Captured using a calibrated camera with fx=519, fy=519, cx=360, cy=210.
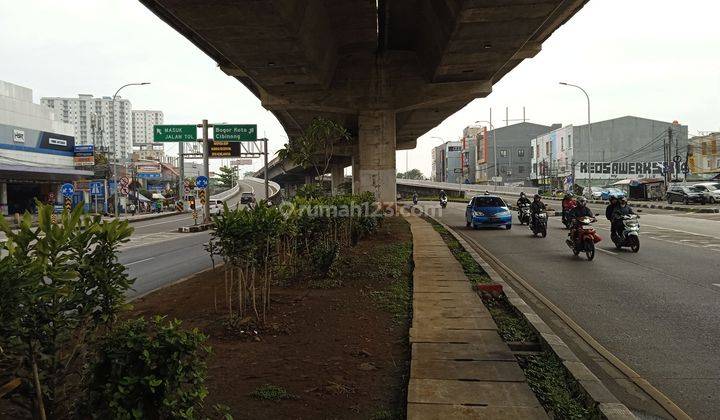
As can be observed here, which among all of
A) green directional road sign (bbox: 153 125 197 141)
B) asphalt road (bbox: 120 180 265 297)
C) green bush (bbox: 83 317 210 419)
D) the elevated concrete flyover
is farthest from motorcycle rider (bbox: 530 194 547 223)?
green directional road sign (bbox: 153 125 197 141)

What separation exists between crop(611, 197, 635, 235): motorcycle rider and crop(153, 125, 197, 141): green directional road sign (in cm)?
2613

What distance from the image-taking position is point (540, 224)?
57.7ft

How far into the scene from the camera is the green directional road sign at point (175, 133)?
3259cm

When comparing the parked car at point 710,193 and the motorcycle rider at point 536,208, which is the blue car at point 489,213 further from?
the parked car at point 710,193

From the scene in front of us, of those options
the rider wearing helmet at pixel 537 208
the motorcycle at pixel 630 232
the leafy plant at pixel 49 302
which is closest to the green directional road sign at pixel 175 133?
the rider wearing helmet at pixel 537 208

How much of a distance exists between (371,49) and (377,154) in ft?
19.1

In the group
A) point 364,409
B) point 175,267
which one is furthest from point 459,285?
point 175,267

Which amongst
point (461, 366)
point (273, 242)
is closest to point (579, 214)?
point (273, 242)

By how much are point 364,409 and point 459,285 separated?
5226 mm

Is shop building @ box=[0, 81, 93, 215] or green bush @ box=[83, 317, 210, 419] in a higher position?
shop building @ box=[0, 81, 93, 215]

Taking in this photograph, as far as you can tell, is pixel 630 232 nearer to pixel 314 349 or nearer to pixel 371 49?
pixel 314 349

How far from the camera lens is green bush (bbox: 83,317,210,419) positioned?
101 inches

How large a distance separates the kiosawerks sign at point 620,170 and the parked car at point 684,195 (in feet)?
88.0

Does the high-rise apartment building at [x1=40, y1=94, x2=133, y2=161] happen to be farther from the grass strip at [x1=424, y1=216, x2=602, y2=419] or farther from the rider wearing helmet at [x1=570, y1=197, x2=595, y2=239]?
the grass strip at [x1=424, y1=216, x2=602, y2=419]
